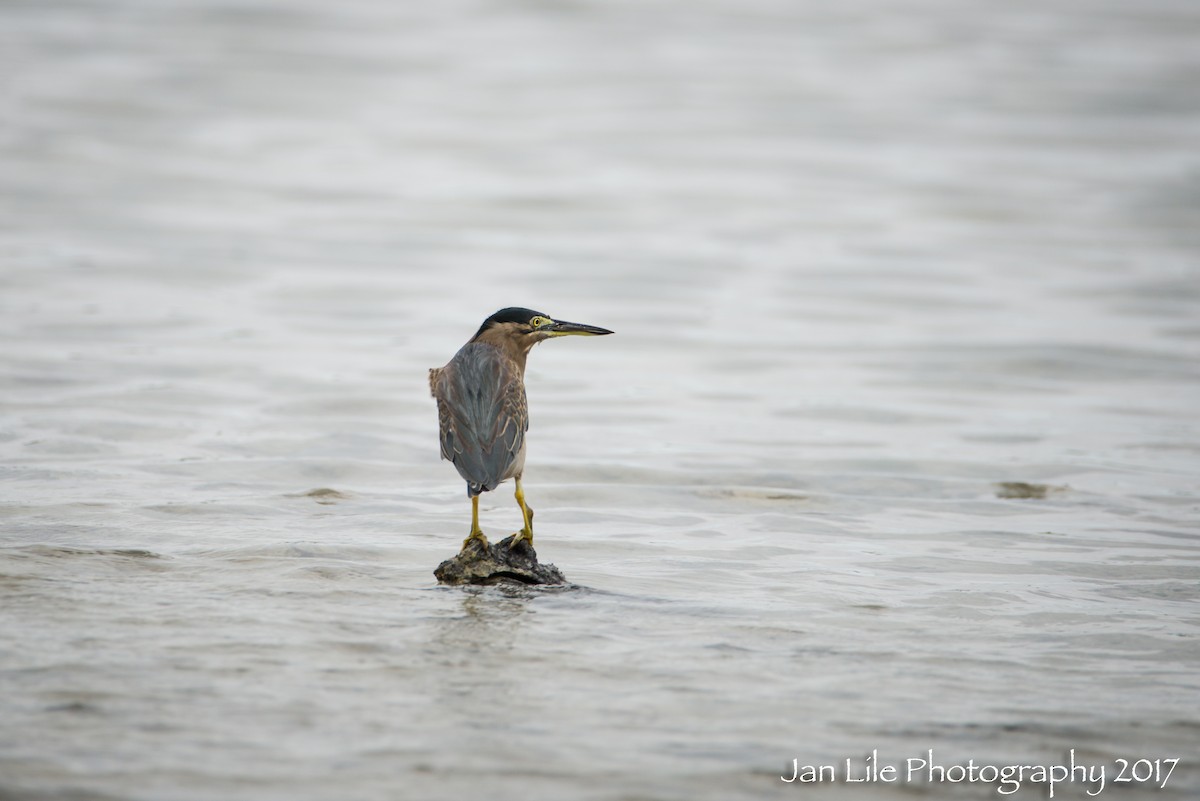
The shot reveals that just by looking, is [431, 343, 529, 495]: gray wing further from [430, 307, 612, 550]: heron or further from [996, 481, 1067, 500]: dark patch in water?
[996, 481, 1067, 500]: dark patch in water

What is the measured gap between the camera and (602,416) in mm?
12375

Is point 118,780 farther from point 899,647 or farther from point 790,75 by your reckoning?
point 790,75

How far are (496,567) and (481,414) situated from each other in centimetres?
81

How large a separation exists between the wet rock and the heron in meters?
0.06

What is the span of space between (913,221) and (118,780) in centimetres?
2008

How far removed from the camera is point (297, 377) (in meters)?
13.0

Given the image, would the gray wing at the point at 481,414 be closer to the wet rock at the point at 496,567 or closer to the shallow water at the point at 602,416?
the wet rock at the point at 496,567

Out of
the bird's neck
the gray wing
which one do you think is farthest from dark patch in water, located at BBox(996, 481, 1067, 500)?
the gray wing

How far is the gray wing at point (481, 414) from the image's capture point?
6.81 metres

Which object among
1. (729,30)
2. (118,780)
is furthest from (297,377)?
(729,30)

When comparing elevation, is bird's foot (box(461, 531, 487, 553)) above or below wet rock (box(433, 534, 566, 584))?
above

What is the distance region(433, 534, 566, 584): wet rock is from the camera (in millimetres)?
6648

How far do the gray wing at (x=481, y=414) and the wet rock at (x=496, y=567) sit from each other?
0.96 ft

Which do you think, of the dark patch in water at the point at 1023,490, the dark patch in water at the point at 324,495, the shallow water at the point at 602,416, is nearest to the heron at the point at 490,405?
the shallow water at the point at 602,416
